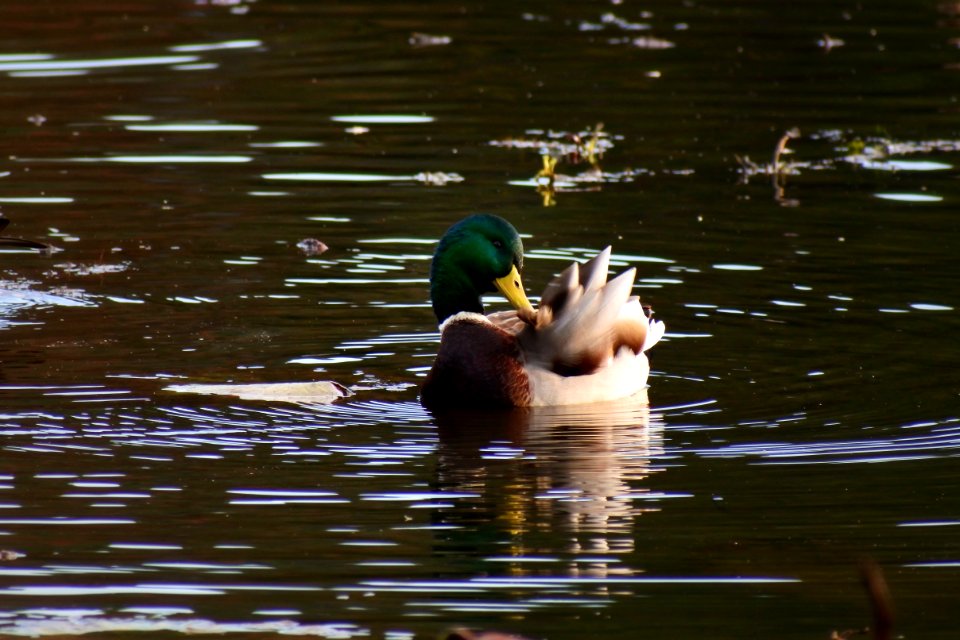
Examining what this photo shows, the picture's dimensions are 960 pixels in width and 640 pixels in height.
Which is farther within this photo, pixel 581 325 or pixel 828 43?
pixel 828 43

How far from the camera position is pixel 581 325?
9414 millimetres

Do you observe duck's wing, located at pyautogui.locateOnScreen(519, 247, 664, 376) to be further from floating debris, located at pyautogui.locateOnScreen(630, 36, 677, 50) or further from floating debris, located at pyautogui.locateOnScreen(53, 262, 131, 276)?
floating debris, located at pyautogui.locateOnScreen(630, 36, 677, 50)

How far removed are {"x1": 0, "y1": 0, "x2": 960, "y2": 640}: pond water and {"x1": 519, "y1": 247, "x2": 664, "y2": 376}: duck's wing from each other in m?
0.33

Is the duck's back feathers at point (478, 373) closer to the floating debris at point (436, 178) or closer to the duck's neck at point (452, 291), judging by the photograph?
the duck's neck at point (452, 291)

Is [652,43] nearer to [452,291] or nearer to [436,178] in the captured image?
[436,178]

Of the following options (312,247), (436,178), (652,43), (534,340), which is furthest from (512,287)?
(652,43)

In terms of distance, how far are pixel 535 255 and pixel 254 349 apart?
2.81 metres

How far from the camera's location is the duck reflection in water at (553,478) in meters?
6.80

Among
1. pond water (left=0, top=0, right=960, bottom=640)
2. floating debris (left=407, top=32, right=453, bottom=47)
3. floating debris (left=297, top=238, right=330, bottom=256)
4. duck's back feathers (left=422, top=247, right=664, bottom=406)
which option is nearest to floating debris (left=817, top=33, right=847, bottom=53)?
pond water (left=0, top=0, right=960, bottom=640)

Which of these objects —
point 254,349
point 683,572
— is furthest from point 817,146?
point 683,572

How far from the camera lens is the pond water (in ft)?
20.7

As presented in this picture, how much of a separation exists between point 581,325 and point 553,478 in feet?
5.61

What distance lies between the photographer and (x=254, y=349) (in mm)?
10219

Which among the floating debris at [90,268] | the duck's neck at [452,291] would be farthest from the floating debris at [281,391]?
the floating debris at [90,268]
